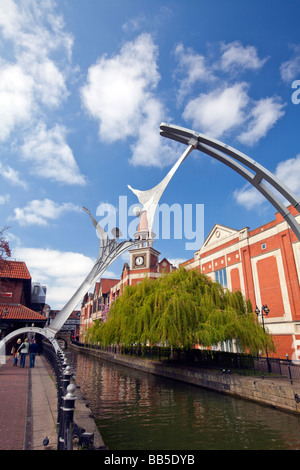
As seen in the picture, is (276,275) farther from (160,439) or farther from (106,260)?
(160,439)

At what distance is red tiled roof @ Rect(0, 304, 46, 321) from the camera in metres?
22.5

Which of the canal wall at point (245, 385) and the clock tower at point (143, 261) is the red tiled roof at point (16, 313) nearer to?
the canal wall at point (245, 385)

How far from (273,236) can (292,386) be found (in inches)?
604

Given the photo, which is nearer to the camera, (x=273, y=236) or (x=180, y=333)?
(x=180, y=333)

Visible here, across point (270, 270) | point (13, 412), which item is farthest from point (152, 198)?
point (270, 270)

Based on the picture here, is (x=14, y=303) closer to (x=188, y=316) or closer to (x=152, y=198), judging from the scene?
(x=188, y=316)

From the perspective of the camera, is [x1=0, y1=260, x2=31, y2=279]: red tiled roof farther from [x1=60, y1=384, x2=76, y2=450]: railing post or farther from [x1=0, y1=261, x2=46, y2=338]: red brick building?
[x1=60, y1=384, x2=76, y2=450]: railing post

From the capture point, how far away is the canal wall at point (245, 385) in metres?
10.3

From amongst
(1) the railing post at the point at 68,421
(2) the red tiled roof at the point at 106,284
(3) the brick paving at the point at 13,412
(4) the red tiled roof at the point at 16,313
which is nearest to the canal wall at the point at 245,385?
(3) the brick paving at the point at 13,412

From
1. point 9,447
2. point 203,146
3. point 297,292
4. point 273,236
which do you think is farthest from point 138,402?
point 273,236

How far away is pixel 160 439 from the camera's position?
291 inches

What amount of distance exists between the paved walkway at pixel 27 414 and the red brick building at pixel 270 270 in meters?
17.7

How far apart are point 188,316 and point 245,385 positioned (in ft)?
15.5

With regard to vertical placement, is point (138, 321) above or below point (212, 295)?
below
